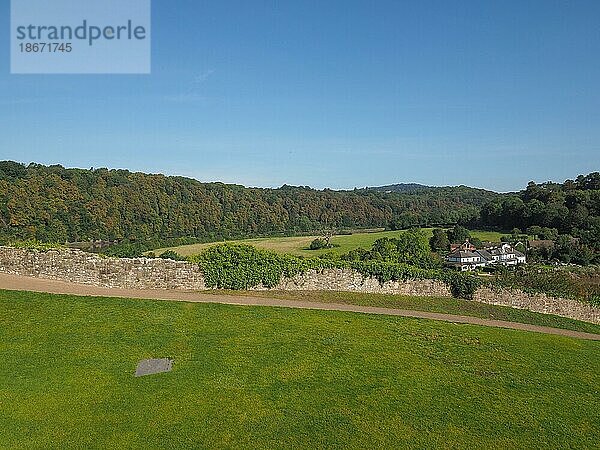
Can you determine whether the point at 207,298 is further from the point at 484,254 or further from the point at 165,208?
the point at 165,208

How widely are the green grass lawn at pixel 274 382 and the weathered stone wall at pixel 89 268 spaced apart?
325 centimetres

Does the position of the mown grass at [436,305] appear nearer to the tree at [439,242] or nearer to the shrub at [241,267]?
the shrub at [241,267]

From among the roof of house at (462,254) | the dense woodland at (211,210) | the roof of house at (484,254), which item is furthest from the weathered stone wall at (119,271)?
the roof of house at (484,254)

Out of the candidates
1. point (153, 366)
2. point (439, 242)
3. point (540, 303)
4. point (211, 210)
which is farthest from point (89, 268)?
point (211, 210)

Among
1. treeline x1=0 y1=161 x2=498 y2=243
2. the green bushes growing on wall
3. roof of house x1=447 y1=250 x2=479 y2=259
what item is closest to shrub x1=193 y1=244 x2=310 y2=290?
the green bushes growing on wall

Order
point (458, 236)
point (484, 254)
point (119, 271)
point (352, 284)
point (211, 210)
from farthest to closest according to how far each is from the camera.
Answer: point (211, 210) < point (458, 236) < point (484, 254) < point (352, 284) < point (119, 271)

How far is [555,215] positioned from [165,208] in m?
42.4

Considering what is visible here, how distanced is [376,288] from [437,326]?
7206 mm

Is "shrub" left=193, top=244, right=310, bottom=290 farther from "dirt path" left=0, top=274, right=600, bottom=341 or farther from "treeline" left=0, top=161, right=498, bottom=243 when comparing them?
"treeline" left=0, top=161, right=498, bottom=243

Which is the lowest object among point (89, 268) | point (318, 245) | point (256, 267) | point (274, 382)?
point (318, 245)

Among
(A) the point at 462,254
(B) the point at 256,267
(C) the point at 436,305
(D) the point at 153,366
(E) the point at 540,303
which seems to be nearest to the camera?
(D) the point at 153,366

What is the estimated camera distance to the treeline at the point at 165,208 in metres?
43.3

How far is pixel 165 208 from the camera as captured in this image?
6303cm

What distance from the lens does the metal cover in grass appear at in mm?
10320
